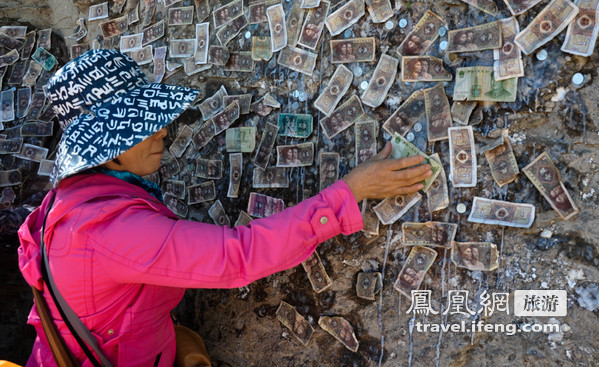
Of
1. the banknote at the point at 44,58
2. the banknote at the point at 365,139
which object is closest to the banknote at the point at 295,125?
the banknote at the point at 365,139

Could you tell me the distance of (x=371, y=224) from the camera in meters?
2.55

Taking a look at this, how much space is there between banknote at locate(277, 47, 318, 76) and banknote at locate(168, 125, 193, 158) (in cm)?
82

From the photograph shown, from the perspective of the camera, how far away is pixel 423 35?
8.02 feet

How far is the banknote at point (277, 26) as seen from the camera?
288 cm

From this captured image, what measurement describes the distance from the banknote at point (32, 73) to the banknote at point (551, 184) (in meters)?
3.85

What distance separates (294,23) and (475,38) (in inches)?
38.2

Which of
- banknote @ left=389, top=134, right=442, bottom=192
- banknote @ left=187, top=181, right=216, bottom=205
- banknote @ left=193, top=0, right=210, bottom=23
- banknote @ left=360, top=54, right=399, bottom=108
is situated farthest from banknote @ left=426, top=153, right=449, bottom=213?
banknote @ left=193, top=0, right=210, bottom=23

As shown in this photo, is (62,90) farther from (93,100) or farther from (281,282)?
(281,282)

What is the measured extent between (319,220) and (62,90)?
1.14m

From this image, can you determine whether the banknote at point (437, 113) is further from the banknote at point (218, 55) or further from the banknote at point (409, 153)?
the banknote at point (218, 55)

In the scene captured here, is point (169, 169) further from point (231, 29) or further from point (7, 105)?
point (7, 105)

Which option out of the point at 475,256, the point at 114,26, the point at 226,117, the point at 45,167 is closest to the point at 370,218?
the point at 475,256

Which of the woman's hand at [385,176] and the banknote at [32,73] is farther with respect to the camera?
the banknote at [32,73]

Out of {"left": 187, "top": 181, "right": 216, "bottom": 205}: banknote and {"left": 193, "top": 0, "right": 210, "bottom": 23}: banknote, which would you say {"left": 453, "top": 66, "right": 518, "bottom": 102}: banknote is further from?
{"left": 193, "top": 0, "right": 210, "bottom": 23}: banknote
